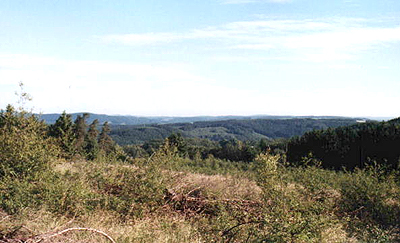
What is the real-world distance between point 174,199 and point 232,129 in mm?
156130

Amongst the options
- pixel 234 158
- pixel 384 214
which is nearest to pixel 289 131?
pixel 234 158

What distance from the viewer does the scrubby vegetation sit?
6.14 metres

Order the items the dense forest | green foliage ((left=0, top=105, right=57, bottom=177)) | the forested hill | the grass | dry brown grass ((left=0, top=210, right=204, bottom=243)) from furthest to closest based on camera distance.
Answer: the forested hill < the dense forest < green foliage ((left=0, top=105, right=57, bottom=177)) < the grass < dry brown grass ((left=0, top=210, right=204, bottom=243))

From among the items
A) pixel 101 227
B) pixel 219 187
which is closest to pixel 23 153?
pixel 101 227

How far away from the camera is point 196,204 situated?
8.77m

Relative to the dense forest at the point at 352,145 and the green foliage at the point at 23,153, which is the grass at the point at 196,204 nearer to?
the green foliage at the point at 23,153

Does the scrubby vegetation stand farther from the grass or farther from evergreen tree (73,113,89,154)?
evergreen tree (73,113,89,154)

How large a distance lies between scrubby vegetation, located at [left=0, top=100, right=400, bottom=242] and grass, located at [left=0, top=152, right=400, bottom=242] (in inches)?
0.9

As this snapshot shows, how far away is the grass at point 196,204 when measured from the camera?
5859 millimetres

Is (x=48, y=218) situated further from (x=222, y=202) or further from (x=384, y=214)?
(x=384, y=214)

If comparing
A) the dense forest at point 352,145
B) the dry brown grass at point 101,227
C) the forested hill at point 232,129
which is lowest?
the forested hill at point 232,129

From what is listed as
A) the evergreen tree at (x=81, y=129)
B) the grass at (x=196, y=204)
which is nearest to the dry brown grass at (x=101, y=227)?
the grass at (x=196, y=204)

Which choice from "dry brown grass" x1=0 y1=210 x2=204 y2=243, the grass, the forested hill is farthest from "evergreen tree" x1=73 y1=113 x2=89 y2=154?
the forested hill

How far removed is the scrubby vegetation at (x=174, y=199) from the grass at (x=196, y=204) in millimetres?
24
